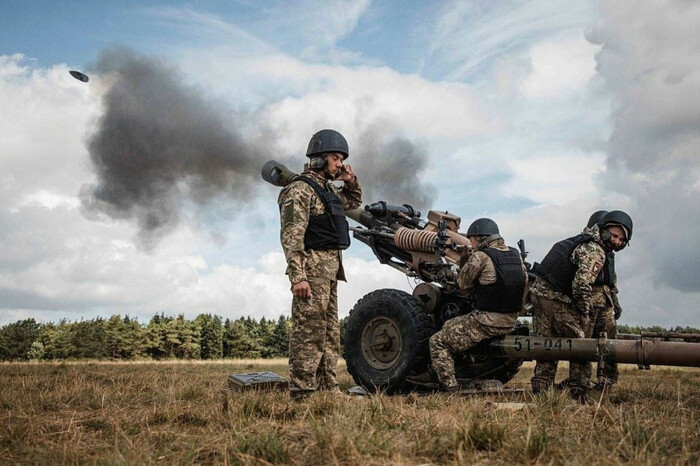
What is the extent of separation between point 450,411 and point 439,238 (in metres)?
3.74

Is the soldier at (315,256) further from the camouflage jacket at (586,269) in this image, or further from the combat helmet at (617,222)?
the combat helmet at (617,222)

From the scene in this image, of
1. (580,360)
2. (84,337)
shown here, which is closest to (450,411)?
Result: (580,360)

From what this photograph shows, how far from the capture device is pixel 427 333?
7.62m

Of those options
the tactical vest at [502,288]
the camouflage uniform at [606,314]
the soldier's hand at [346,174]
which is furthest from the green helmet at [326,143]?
the camouflage uniform at [606,314]

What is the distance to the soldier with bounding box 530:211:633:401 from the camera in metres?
7.63

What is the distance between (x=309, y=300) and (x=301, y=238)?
0.62 m

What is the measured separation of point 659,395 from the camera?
25.7 ft

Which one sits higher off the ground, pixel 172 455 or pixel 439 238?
pixel 439 238

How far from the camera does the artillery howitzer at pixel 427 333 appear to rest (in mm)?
6961

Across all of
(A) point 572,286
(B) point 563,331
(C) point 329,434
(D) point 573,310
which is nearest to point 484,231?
(A) point 572,286

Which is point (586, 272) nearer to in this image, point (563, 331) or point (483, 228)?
point (563, 331)

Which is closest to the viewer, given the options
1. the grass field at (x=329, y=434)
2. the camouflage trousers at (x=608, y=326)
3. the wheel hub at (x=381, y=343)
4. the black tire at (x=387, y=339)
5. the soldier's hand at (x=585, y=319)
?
the grass field at (x=329, y=434)

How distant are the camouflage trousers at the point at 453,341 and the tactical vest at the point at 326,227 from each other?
5.89ft

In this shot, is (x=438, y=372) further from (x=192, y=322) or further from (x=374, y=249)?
(x=192, y=322)
